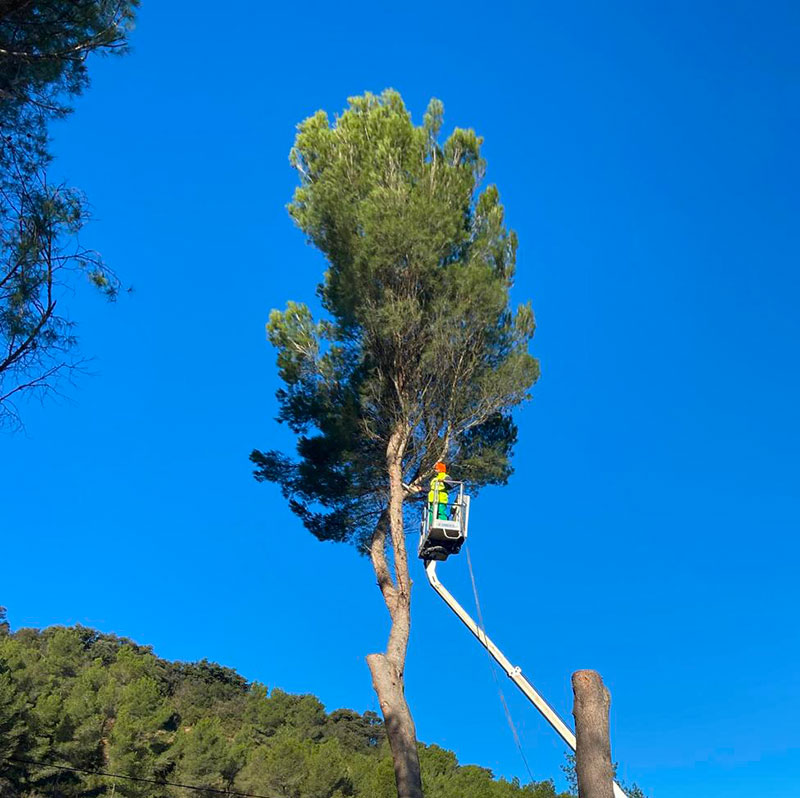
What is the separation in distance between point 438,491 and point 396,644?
1.99m

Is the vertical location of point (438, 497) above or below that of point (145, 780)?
above

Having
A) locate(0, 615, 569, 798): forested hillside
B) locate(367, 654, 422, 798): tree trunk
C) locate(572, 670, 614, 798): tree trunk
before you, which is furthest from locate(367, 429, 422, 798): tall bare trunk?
locate(0, 615, 569, 798): forested hillside

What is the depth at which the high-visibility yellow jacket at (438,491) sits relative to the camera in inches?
369

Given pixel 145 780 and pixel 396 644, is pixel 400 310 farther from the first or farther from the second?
pixel 145 780

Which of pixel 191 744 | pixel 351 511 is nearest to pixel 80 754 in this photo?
pixel 191 744

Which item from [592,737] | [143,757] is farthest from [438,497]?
[143,757]

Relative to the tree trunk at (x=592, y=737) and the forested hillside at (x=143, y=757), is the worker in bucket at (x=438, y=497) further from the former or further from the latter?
the forested hillside at (x=143, y=757)

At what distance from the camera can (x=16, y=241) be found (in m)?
5.30

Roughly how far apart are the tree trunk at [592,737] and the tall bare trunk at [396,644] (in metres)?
2.77

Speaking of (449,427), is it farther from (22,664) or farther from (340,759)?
(22,664)

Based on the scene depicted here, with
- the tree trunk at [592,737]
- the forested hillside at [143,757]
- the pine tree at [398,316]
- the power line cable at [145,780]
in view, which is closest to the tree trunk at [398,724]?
the pine tree at [398,316]

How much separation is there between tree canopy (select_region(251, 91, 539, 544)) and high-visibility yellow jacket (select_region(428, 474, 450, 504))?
67cm

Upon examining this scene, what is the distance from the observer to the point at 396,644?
810 cm

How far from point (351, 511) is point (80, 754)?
1674cm
